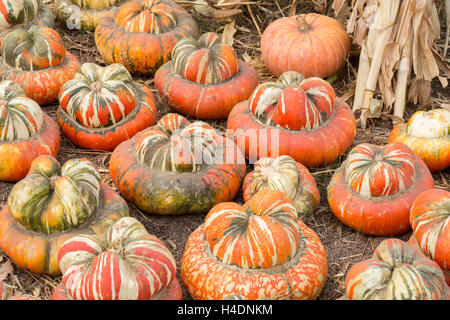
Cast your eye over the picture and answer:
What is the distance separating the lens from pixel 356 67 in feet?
20.2

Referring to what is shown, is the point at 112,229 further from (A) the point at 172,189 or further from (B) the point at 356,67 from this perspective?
(B) the point at 356,67

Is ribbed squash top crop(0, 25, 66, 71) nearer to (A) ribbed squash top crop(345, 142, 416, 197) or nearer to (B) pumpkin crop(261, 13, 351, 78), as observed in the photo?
(B) pumpkin crop(261, 13, 351, 78)

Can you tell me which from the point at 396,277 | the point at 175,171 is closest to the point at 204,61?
the point at 175,171

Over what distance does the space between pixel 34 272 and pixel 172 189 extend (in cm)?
104

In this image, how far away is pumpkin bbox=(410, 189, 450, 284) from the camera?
3615mm

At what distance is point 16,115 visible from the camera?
4.56m

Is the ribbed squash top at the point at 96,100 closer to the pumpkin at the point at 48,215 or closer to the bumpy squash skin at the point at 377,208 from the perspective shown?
the pumpkin at the point at 48,215

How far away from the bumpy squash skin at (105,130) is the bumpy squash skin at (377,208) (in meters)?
1.65

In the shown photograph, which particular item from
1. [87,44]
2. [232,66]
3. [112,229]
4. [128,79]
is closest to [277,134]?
[232,66]

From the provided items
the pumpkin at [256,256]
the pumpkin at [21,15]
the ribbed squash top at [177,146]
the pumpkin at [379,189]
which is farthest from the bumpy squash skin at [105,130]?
the pumpkin at [379,189]

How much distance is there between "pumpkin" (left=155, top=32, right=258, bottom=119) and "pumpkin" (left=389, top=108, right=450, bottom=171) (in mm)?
1427

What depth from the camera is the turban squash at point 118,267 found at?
3.16 m

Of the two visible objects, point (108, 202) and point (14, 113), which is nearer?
point (108, 202)

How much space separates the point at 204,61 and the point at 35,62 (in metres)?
1.41
